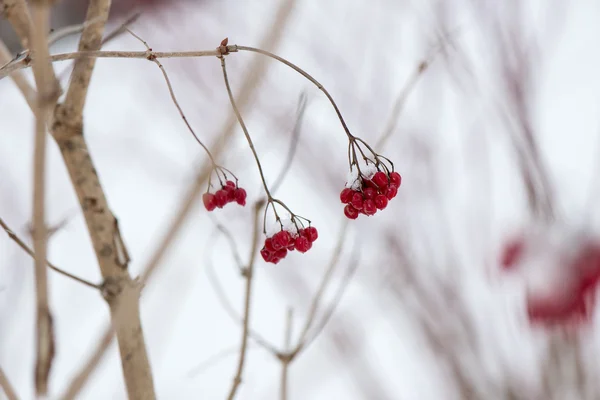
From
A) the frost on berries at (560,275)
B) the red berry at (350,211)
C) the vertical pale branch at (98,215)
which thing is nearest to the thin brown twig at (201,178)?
the vertical pale branch at (98,215)

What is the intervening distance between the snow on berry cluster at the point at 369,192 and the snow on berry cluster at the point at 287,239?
46mm

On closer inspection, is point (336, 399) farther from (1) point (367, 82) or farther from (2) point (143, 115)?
(2) point (143, 115)

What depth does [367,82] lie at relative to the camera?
5.04 ft

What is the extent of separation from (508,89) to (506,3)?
9.3 inches

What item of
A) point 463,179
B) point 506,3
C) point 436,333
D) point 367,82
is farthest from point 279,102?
point 436,333

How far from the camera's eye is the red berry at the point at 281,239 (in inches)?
19.2

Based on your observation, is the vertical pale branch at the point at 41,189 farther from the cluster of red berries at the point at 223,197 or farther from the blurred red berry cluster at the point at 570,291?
the blurred red berry cluster at the point at 570,291

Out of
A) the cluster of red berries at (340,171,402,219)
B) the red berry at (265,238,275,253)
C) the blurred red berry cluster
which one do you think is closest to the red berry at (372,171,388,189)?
the cluster of red berries at (340,171,402,219)

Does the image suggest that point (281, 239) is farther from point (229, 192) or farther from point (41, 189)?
point (41, 189)

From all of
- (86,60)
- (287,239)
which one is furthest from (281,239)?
(86,60)

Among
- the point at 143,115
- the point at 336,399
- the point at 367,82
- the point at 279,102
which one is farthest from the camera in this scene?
the point at 143,115

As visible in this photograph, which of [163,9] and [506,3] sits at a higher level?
[163,9]

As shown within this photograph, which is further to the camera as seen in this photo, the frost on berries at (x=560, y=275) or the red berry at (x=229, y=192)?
the frost on berries at (x=560, y=275)

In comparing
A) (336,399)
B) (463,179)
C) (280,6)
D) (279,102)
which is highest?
(279,102)
